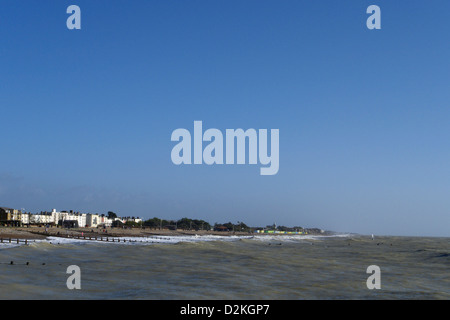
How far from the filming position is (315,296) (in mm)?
28953
